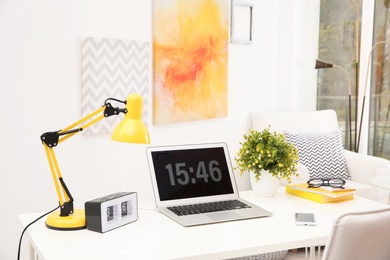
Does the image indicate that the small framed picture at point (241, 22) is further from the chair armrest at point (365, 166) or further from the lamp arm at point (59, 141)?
the lamp arm at point (59, 141)

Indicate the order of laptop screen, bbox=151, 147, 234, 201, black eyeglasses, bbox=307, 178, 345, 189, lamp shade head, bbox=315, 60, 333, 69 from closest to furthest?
laptop screen, bbox=151, 147, 234, 201
black eyeglasses, bbox=307, 178, 345, 189
lamp shade head, bbox=315, 60, 333, 69

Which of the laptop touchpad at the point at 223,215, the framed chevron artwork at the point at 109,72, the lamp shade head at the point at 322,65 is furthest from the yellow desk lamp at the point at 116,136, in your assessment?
the lamp shade head at the point at 322,65

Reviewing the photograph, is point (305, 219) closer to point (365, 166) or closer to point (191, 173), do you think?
point (191, 173)

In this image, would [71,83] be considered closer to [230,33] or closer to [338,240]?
[230,33]

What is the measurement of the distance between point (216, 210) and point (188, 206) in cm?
11

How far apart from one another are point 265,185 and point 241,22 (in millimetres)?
1898

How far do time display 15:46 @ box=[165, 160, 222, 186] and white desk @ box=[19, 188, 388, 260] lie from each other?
18 centimetres

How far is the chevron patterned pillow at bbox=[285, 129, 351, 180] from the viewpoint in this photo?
11.3 ft

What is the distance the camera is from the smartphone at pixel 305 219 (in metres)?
1.86

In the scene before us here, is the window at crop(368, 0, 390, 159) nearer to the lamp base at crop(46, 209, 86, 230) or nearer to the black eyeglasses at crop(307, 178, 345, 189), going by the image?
the black eyeglasses at crop(307, 178, 345, 189)

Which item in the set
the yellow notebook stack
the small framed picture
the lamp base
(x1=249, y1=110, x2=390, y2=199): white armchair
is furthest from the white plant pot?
the small framed picture

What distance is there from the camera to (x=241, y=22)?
150 inches

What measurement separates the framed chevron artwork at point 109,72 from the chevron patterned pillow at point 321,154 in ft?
3.77

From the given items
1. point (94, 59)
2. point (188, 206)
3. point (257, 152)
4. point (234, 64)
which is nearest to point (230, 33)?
point (234, 64)
